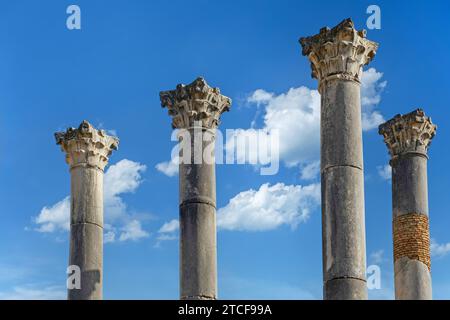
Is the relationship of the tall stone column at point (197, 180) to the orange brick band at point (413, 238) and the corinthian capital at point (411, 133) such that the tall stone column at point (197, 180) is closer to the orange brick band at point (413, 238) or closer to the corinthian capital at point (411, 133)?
the corinthian capital at point (411, 133)

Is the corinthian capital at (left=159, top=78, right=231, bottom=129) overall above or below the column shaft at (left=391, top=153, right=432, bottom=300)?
above

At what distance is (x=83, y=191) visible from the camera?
120 ft

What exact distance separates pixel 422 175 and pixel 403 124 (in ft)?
4.68

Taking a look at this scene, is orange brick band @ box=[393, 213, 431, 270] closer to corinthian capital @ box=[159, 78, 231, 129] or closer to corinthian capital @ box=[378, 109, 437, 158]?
corinthian capital @ box=[378, 109, 437, 158]

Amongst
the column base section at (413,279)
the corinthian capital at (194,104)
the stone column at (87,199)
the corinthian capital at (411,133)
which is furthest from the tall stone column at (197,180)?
the column base section at (413,279)

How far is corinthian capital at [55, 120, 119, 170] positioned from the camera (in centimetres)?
3700

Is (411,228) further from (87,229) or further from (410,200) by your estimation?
(87,229)

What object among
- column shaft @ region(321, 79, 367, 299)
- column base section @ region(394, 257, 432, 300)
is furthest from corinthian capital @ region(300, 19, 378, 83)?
column base section @ region(394, 257, 432, 300)

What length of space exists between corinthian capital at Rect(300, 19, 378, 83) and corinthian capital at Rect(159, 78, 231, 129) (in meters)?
3.16

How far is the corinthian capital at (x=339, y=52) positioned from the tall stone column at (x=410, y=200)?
3963 millimetres

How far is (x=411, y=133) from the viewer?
1411 inches
